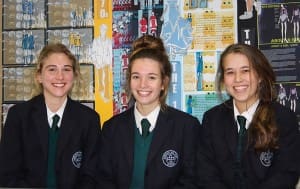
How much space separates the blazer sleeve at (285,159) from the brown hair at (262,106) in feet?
0.11

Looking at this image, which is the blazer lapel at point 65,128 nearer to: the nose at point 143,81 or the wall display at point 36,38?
the nose at point 143,81

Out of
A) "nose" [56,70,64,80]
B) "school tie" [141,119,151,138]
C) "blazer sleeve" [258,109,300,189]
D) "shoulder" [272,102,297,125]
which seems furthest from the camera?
"nose" [56,70,64,80]

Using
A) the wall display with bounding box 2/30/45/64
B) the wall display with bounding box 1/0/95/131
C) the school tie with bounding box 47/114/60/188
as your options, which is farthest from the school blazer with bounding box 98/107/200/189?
the wall display with bounding box 2/30/45/64

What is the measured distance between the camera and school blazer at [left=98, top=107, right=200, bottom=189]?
70.2 inches

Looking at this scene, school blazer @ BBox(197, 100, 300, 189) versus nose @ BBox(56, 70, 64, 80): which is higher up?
nose @ BBox(56, 70, 64, 80)

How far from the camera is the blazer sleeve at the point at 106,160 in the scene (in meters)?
1.82

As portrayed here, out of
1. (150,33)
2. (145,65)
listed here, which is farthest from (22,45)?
(145,65)

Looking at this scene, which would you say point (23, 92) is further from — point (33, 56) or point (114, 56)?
point (114, 56)

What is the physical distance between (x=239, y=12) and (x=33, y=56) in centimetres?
140

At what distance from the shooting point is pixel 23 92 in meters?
2.82

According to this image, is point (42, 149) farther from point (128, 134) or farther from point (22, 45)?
point (22, 45)

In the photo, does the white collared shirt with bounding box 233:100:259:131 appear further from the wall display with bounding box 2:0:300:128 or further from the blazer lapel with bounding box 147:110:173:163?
the wall display with bounding box 2:0:300:128

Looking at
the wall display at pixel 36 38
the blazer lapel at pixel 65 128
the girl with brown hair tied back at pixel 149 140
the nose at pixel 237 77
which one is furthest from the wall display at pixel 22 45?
the nose at pixel 237 77

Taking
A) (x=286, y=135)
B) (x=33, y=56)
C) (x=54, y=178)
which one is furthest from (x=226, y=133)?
(x=33, y=56)
